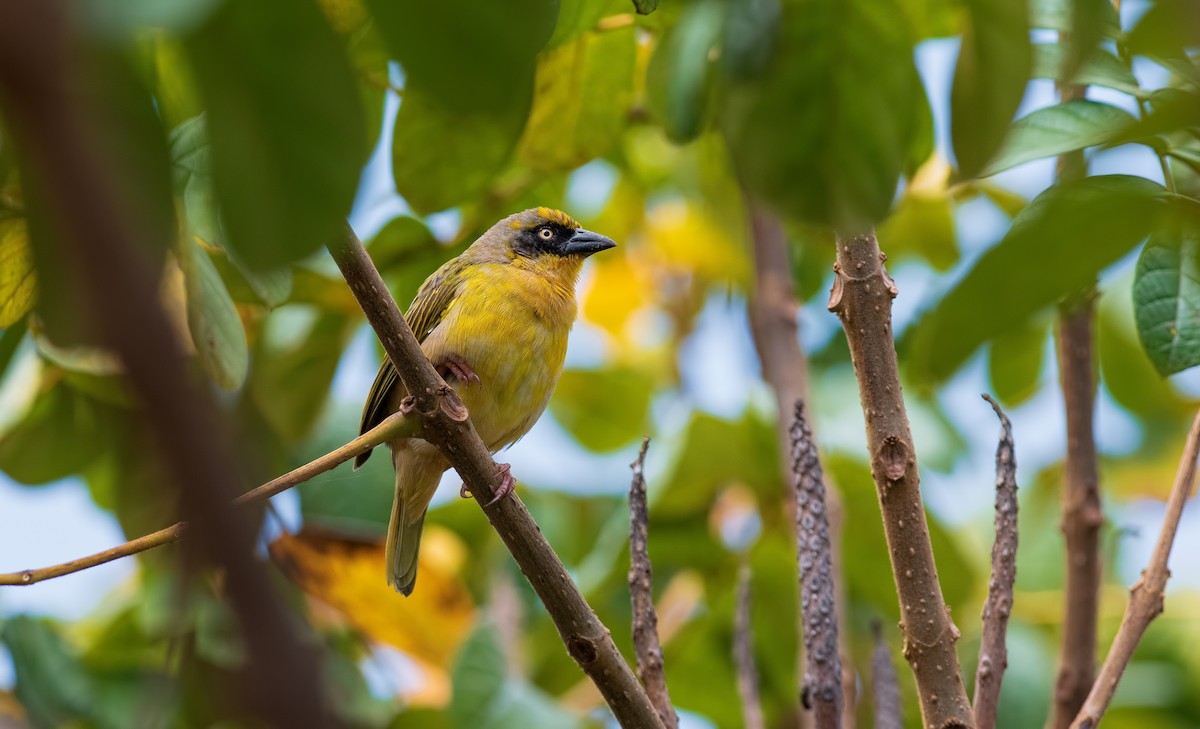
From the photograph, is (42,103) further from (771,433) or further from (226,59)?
(771,433)

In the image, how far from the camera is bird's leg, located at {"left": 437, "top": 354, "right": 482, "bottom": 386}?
3.51 m

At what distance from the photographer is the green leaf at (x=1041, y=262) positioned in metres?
0.94

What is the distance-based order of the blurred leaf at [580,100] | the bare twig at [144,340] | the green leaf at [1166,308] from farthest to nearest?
the blurred leaf at [580,100]
the green leaf at [1166,308]
the bare twig at [144,340]

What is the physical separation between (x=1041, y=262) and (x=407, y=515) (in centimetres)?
294

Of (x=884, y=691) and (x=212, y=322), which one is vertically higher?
(x=212, y=322)

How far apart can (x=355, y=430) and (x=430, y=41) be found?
304 cm

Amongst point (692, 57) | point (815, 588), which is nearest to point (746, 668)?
point (815, 588)

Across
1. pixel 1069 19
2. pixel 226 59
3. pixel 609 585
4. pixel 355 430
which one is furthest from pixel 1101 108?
pixel 355 430

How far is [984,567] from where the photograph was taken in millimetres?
4293

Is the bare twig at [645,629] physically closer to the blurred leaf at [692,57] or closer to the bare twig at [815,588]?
the bare twig at [815,588]

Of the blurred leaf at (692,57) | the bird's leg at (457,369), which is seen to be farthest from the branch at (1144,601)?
the bird's leg at (457,369)

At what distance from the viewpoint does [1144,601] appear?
2.29 meters

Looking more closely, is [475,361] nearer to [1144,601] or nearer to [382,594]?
[382,594]

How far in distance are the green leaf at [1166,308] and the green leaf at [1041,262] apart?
0.61m
